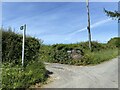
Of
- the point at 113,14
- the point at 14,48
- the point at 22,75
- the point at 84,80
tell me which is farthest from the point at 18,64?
the point at 113,14

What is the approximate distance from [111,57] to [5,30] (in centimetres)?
1336

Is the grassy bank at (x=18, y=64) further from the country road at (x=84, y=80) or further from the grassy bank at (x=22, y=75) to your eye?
the country road at (x=84, y=80)

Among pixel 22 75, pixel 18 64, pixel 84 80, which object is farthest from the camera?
pixel 18 64

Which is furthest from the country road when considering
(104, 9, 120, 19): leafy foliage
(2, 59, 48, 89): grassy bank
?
(104, 9, 120, 19): leafy foliage

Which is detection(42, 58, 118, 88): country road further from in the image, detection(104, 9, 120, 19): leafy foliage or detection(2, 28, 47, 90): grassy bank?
detection(104, 9, 120, 19): leafy foliage

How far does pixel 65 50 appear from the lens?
26.3 meters

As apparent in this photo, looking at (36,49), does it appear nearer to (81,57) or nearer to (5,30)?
(5,30)

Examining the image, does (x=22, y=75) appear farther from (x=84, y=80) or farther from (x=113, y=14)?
(x=113, y=14)

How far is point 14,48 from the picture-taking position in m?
17.4

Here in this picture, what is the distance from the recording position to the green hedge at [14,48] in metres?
17.1

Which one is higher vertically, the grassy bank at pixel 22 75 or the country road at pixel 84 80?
the grassy bank at pixel 22 75

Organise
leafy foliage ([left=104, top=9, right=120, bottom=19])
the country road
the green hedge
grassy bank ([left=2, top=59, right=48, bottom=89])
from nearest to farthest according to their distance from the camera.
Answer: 1. grassy bank ([left=2, top=59, right=48, bottom=89])
2. the country road
3. the green hedge
4. leafy foliage ([left=104, top=9, right=120, bottom=19])

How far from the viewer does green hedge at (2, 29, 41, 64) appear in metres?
17.1

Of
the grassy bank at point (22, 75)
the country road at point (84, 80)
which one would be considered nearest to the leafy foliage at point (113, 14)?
the country road at point (84, 80)
